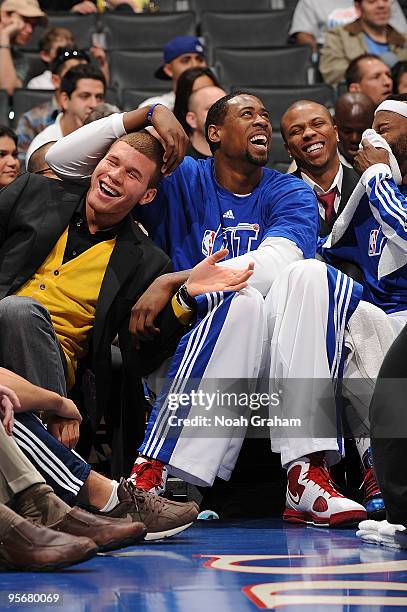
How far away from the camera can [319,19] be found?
24.1 feet

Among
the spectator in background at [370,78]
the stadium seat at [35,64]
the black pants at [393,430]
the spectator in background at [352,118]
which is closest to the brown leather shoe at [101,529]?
the black pants at [393,430]

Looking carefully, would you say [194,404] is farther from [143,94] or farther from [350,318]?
[143,94]

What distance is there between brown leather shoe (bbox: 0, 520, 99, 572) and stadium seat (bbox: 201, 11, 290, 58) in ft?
17.4

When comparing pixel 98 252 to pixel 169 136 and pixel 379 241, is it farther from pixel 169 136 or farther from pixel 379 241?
pixel 379 241

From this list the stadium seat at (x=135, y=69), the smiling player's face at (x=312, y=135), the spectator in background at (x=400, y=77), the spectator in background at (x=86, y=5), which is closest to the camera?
the smiling player's face at (x=312, y=135)

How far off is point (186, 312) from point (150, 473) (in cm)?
50

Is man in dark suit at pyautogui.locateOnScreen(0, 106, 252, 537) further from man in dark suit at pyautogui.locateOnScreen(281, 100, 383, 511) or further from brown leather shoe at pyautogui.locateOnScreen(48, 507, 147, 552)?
man in dark suit at pyautogui.locateOnScreen(281, 100, 383, 511)

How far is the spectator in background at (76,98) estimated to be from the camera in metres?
5.50

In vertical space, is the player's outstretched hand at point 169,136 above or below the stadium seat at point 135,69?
above

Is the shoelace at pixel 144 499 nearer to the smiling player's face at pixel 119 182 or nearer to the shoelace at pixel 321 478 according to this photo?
the shoelace at pixel 321 478

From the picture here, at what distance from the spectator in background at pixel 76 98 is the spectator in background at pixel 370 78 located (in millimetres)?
1405

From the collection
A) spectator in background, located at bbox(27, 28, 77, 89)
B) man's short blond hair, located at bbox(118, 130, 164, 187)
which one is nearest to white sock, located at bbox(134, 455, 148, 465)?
man's short blond hair, located at bbox(118, 130, 164, 187)

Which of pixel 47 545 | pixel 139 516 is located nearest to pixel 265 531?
pixel 139 516

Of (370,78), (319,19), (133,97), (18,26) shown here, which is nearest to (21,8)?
(18,26)
